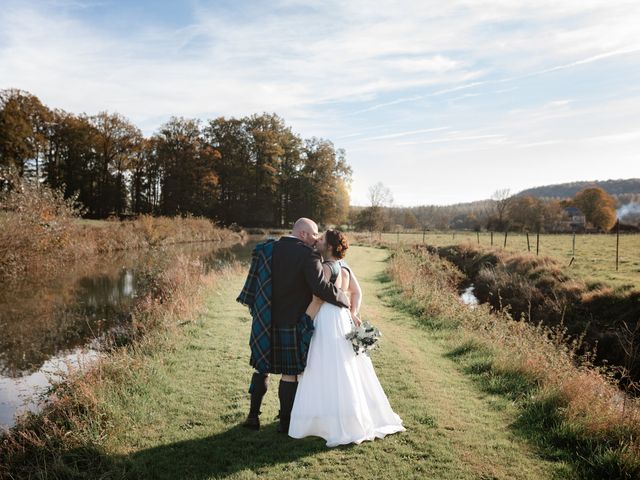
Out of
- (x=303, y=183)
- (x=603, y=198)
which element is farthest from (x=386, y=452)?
(x=603, y=198)

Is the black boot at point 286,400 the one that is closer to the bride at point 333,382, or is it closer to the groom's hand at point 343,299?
the bride at point 333,382

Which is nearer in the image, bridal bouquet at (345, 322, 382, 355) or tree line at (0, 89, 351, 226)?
bridal bouquet at (345, 322, 382, 355)

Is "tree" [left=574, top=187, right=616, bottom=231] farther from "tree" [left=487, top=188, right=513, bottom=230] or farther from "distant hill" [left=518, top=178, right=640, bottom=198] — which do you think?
"distant hill" [left=518, top=178, right=640, bottom=198]

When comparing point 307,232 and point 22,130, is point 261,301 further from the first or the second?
point 22,130

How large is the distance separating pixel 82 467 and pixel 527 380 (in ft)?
20.6

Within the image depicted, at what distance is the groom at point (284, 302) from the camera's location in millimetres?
4957

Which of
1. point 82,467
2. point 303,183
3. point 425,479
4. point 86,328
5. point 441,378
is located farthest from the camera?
point 303,183

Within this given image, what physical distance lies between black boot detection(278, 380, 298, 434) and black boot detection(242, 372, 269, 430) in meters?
0.21

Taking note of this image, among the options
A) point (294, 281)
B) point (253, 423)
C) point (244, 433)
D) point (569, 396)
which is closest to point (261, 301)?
point (294, 281)

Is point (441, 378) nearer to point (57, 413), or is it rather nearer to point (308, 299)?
point (308, 299)

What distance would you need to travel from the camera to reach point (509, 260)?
2211 centimetres

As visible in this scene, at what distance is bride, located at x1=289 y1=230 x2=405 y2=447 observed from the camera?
4.88m

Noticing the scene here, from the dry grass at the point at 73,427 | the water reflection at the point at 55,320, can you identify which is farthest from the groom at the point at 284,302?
the water reflection at the point at 55,320

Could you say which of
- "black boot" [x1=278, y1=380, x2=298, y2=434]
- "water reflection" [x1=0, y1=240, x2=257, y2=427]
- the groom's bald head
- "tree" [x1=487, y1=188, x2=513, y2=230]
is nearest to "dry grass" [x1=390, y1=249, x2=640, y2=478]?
"black boot" [x1=278, y1=380, x2=298, y2=434]
